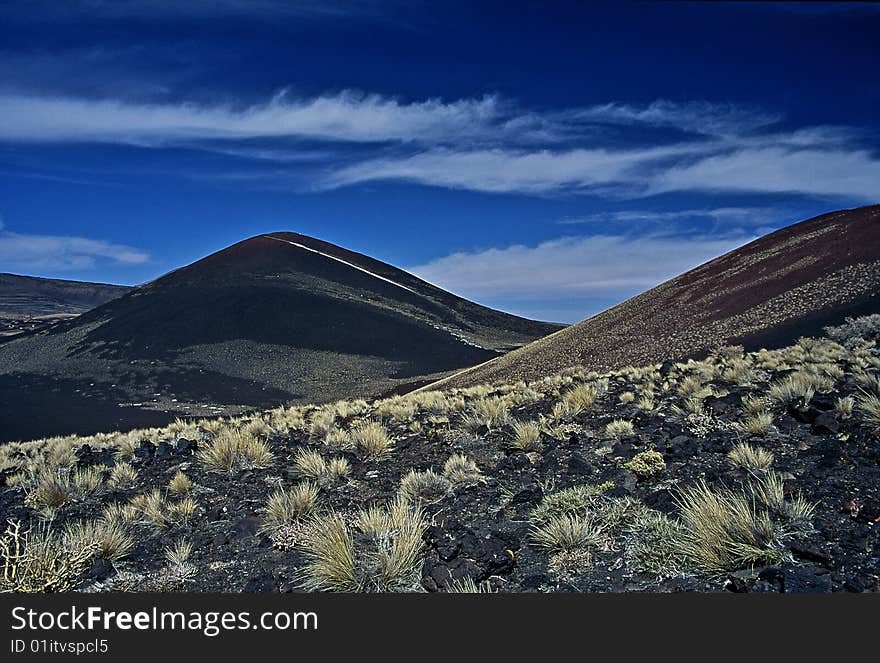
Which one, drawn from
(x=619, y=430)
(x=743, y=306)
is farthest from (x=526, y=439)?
(x=743, y=306)

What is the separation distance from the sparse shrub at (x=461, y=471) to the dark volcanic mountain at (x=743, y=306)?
2005 cm

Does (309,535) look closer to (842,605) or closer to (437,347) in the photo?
(842,605)

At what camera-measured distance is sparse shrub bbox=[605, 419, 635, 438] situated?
8.34 meters

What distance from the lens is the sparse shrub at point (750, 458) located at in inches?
241

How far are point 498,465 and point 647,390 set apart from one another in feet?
17.0

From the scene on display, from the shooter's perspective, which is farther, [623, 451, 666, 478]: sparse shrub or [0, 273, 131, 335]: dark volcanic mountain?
[0, 273, 131, 335]: dark volcanic mountain

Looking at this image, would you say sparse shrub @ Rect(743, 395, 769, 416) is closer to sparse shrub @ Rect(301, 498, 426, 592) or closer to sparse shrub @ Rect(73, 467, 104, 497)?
sparse shrub @ Rect(301, 498, 426, 592)

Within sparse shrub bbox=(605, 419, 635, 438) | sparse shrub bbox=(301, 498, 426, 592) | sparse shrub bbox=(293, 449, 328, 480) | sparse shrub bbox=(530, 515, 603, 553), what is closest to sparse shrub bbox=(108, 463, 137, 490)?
sparse shrub bbox=(293, 449, 328, 480)

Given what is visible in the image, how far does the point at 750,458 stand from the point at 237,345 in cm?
6684

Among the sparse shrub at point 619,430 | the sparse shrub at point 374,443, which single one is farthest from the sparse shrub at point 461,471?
the sparse shrub at point 619,430

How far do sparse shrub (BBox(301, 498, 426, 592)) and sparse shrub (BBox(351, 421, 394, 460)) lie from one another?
368 centimetres

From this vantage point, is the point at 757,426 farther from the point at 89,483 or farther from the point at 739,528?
the point at 89,483

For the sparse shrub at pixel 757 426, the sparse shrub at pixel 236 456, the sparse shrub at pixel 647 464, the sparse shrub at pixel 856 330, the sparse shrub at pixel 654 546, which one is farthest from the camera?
the sparse shrub at pixel 856 330

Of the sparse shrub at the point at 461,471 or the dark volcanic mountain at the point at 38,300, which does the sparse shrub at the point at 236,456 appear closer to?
the sparse shrub at the point at 461,471
